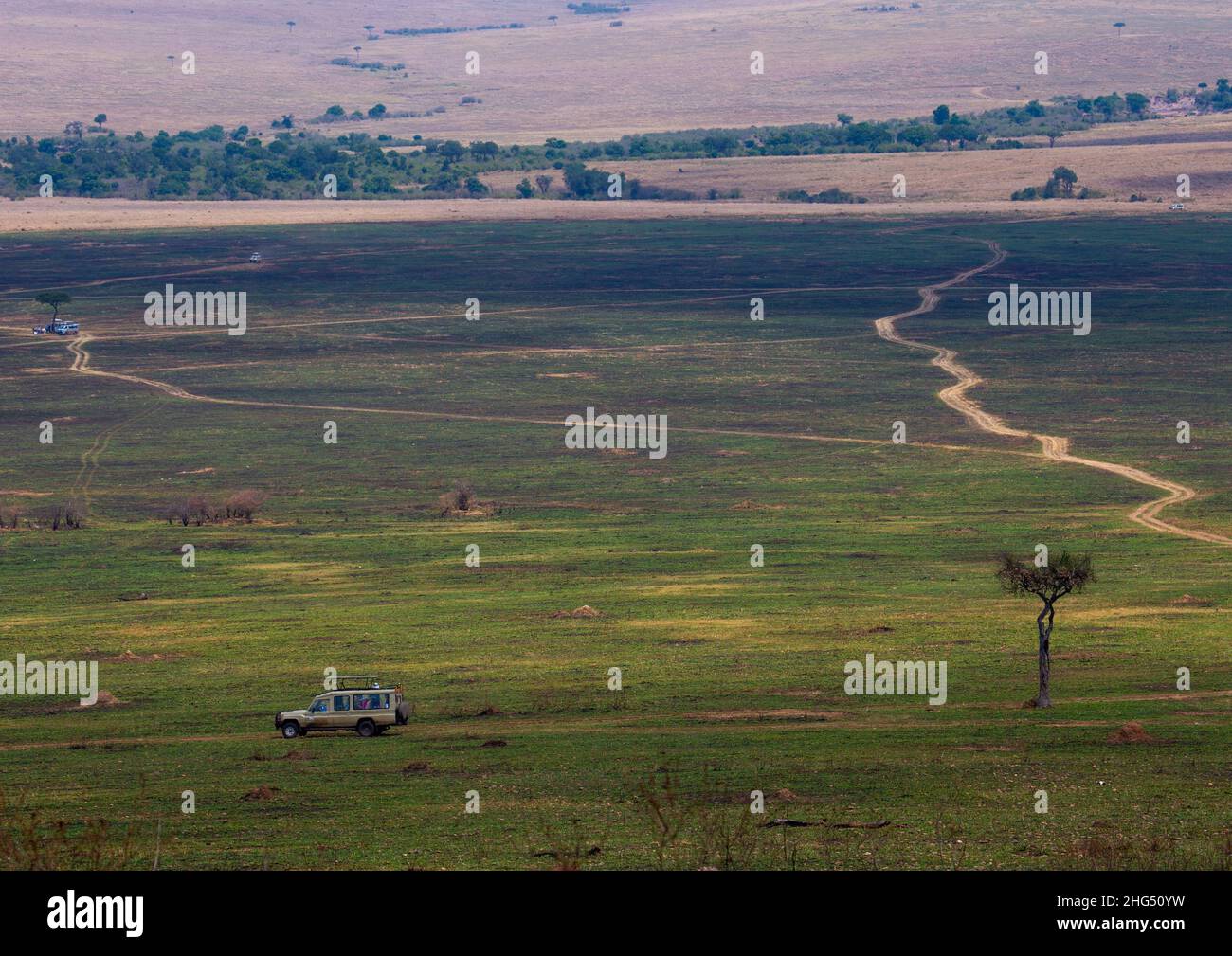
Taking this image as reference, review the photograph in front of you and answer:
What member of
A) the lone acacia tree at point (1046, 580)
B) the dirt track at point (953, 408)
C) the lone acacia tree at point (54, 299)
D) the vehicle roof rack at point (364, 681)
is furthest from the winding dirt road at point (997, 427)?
the lone acacia tree at point (54, 299)

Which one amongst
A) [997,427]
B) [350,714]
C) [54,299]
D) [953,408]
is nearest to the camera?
[350,714]

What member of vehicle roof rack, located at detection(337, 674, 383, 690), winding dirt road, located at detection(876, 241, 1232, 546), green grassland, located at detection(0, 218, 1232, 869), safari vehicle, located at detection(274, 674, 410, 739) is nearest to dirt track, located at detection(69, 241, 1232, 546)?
winding dirt road, located at detection(876, 241, 1232, 546)

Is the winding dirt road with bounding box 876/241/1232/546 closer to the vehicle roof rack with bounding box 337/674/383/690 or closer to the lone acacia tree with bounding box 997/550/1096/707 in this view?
the lone acacia tree with bounding box 997/550/1096/707

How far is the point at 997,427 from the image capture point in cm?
9156

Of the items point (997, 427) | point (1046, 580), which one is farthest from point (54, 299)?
point (1046, 580)

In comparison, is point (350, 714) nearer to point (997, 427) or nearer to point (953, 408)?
point (997, 427)

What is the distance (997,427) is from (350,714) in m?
61.0

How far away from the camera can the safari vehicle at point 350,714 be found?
117 ft

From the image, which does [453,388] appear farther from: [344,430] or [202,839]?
[202,839]

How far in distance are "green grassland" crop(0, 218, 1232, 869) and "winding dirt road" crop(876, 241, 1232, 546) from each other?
1.24 metres

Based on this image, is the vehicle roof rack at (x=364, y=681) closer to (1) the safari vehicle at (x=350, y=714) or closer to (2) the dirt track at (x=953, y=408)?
(1) the safari vehicle at (x=350, y=714)

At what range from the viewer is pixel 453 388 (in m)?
106
